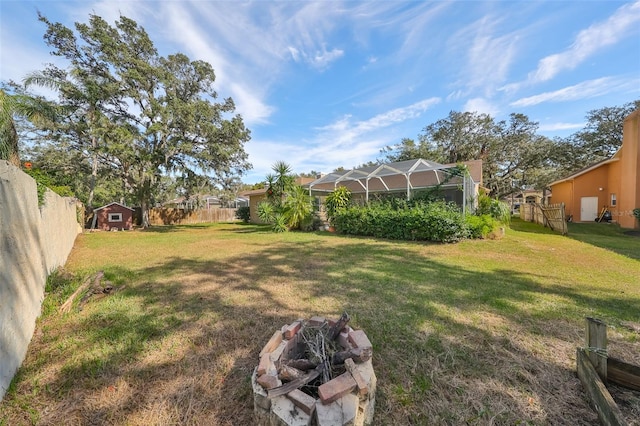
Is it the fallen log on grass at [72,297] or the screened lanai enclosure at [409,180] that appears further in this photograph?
the screened lanai enclosure at [409,180]

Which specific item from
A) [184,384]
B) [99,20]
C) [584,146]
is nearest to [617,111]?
[584,146]

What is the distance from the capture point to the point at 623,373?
1708 millimetres

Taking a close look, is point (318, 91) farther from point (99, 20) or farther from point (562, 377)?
point (562, 377)

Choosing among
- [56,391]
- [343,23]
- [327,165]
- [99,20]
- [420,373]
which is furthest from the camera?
[327,165]

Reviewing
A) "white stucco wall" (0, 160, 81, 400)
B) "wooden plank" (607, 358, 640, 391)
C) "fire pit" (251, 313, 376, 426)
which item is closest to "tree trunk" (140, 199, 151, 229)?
"white stucco wall" (0, 160, 81, 400)

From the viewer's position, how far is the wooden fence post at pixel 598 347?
5.67ft

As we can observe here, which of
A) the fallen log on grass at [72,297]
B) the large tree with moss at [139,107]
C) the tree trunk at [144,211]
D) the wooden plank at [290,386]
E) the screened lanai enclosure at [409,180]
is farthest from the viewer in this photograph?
the tree trunk at [144,211]

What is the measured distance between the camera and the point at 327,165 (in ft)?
92.8

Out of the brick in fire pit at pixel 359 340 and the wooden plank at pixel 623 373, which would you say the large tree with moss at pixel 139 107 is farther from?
the wooden plank at pixel 623 373

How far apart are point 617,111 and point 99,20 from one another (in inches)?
1390

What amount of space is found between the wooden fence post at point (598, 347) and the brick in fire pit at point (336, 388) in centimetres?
181

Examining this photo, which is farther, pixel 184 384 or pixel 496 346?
pixel 496 346

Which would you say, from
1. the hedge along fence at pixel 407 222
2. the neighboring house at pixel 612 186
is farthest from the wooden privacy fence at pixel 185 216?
the neighboring house at pixel 612 186

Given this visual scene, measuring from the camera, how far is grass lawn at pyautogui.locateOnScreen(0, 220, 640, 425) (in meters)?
1.67
